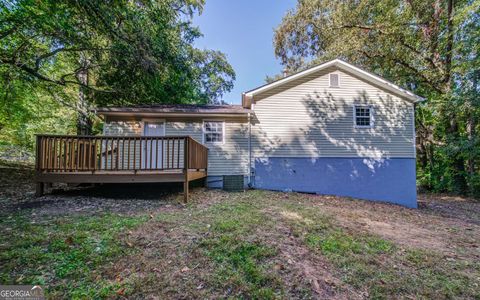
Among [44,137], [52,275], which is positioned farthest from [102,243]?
[44,137]

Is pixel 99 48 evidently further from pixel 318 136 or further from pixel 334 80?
pixel 334 80

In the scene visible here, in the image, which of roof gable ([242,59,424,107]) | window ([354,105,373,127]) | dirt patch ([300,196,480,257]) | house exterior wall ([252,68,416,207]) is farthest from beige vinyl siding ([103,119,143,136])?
window ([354,105,373,127])

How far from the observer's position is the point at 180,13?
12.6m

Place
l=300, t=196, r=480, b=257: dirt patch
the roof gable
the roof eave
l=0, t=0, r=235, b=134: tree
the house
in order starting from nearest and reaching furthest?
1. l=300, t=196, r=480, b=257: dirt patch
2. l=0, t=0, r=235, b=134: tree
3. the roof eave
4. the house
5. the roof gable

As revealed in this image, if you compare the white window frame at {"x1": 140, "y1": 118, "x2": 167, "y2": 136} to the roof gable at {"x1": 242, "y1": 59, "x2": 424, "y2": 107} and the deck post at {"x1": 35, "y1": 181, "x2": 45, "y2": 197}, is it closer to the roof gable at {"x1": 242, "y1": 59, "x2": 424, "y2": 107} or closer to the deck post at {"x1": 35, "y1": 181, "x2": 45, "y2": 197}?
Result: the roof gable at {"x1": 242, "y1": 59, "x2": 424, "y2": 107}

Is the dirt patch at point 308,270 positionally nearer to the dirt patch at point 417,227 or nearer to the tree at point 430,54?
the dirt patch at point 417,227

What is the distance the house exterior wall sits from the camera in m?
9.64

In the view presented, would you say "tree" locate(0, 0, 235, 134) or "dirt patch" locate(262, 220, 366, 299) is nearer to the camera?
"dirt patch" locate(262, 220, 366, 299)

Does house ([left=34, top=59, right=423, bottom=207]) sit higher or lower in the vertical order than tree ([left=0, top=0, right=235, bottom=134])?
lower

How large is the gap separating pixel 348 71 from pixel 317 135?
3379 millimetres

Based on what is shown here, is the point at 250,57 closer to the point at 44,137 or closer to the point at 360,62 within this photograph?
the point at 360,62

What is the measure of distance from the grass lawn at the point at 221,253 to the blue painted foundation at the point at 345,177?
3654mm

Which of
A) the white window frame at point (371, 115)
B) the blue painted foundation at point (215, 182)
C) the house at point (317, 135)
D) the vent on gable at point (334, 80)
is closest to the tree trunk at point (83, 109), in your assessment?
the house at point (317, 135)

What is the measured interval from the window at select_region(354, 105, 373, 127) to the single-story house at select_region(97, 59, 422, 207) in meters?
0.04
